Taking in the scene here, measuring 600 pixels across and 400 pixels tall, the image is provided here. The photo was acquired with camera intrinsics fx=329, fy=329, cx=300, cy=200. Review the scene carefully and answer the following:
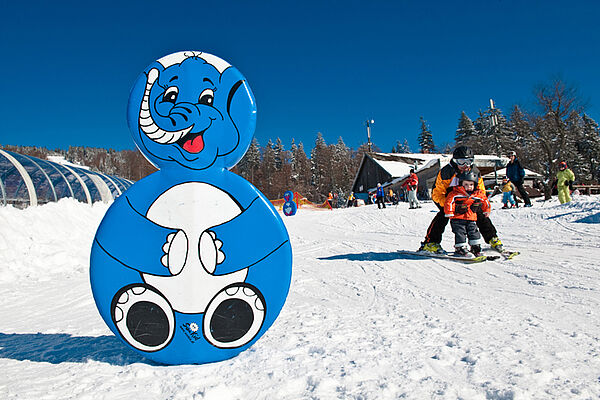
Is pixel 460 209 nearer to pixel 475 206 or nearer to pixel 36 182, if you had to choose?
pixel 475 206

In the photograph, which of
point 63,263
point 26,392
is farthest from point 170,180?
point 63,263

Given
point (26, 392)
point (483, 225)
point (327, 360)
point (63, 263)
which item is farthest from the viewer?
point (63, 263)

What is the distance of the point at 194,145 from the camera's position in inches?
75.7

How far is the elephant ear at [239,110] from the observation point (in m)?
1.97

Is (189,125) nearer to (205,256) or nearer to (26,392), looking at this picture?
(205,256)

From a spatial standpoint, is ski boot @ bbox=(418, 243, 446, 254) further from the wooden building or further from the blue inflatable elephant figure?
the wooden building

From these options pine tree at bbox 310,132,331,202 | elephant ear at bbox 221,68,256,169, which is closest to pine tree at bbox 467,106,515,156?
pine tree at bbox 310,132,331,202

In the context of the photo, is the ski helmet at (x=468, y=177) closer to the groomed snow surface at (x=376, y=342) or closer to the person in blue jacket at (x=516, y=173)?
the groomed snow surface at (x=376, y=342)

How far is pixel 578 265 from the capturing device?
3.82 meters

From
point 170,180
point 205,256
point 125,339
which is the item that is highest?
point 170,180

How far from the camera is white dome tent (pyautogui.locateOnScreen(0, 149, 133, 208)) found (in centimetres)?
824

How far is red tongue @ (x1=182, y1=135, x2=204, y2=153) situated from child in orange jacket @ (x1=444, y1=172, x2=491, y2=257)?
3660mm

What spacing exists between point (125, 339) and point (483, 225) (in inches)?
185

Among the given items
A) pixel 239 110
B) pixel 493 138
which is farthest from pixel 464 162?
pixel 493 138
